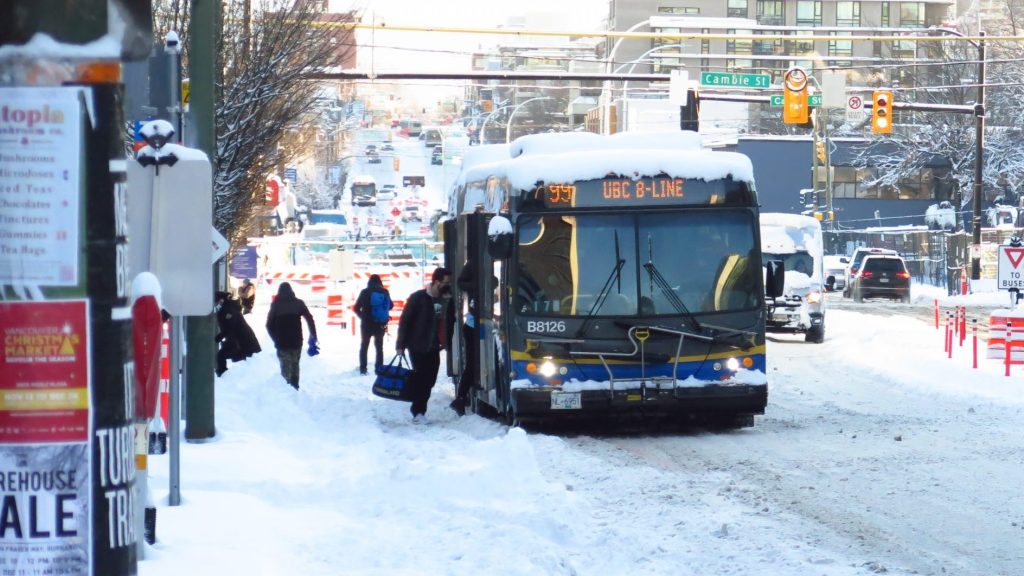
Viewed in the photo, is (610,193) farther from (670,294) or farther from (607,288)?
(670,294)

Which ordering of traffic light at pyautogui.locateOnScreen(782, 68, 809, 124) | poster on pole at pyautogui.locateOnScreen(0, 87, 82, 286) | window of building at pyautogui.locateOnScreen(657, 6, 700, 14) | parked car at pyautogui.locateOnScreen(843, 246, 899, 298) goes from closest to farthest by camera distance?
1. poster on pole at pyautogui.locateOnScreen(0, 87, 82, 286)
2. traffic light at pyautogui.locateOnScreen(782, 68, 809, 124)
3. parked car at pyautogui.locateOnScreen(843, 246, 899, 298)
4. window of building at pyautogui.locateOnScreen(657, 6, 700, 14)

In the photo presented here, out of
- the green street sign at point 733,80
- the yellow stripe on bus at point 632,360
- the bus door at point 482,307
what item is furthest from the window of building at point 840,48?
the yellow stripe on bus at point 632,360

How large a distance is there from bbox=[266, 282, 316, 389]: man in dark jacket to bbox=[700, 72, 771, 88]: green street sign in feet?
55.9

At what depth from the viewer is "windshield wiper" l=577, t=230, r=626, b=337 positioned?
15758 millimetres

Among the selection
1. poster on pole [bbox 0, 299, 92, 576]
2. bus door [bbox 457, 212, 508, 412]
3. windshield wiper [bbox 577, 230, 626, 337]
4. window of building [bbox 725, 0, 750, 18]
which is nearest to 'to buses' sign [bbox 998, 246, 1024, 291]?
bus door [bbox 457, 212, 508, 412]

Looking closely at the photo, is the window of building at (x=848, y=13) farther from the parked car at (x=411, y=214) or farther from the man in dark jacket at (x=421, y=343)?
the man in dark jacket at (x=421, y=343)

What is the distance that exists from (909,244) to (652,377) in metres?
55.1

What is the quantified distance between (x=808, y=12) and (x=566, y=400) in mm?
103835

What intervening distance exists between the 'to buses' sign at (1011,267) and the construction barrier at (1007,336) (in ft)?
2.58

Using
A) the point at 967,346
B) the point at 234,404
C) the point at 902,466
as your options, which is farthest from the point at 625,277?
the point at 967,346

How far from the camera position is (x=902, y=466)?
1307 centimetres

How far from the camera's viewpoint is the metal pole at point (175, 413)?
981cm

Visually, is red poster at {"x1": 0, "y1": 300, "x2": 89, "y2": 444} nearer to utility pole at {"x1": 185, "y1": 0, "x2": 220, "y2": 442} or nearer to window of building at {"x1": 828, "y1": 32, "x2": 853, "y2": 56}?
utility pole at {"x1": 185, "y1": 0, "x2": 220, "y2": 442}

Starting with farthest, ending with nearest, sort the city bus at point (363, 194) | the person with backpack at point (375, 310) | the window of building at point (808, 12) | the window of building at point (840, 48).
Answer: the city bus at point (363, 194)
the window of building at point (840, 48)
the window of building at point (808, 12)
the person with backpack at point (375, 310)
